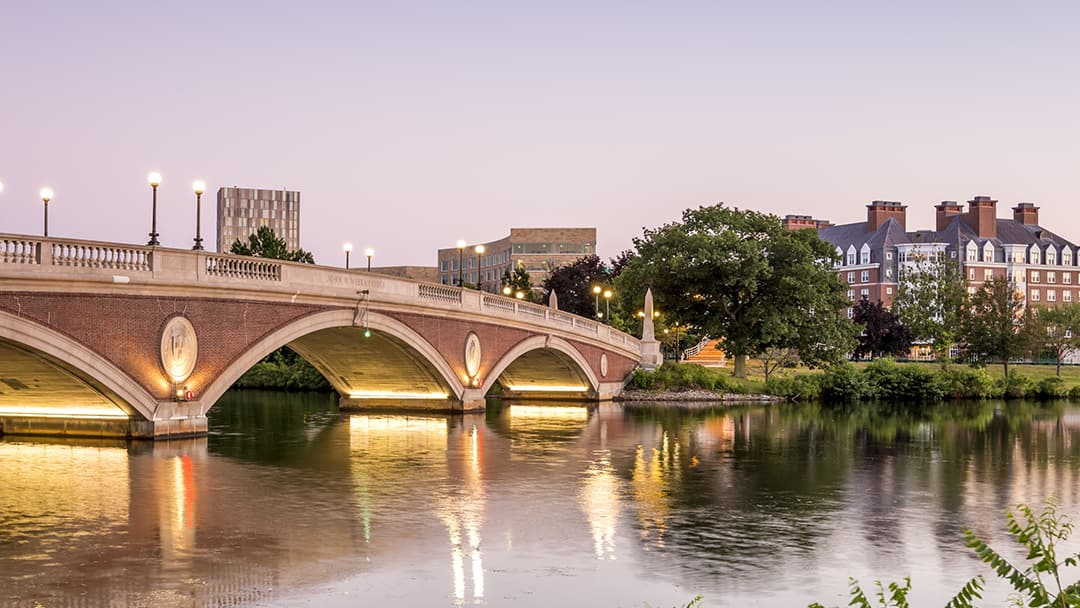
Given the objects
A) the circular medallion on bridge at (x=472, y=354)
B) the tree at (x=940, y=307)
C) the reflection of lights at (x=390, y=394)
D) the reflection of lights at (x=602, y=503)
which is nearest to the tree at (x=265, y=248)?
the reflection of lights at (x=390, y=394)

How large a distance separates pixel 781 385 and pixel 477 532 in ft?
165

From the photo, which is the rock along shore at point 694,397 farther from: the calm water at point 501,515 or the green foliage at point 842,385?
the calm water at point 501,515

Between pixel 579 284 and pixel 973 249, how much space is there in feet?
223

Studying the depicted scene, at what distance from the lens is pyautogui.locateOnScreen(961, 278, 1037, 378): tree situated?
283 ft

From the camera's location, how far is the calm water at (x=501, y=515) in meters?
15.0

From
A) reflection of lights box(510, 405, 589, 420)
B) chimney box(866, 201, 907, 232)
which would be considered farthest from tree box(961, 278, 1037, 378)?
chimney box(866, 201, 907, 232)

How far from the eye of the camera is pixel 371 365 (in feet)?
160

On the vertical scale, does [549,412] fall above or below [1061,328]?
below

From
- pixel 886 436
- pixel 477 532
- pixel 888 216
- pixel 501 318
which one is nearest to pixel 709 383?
pixel 501 318

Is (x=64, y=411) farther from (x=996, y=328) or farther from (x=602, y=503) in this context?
(x=996, y=328)

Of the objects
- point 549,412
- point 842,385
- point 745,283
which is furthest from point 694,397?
point 549,412

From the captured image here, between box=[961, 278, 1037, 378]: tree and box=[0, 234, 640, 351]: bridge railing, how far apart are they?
5049 cm

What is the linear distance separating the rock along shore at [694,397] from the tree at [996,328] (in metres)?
28.7

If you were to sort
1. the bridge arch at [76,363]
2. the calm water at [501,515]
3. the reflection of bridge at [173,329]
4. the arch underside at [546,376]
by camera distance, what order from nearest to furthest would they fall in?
the calm water at [501,515], the bridge arch at [76,363], the reflection of bridge at [173,329], the arch underside at [546,376]
